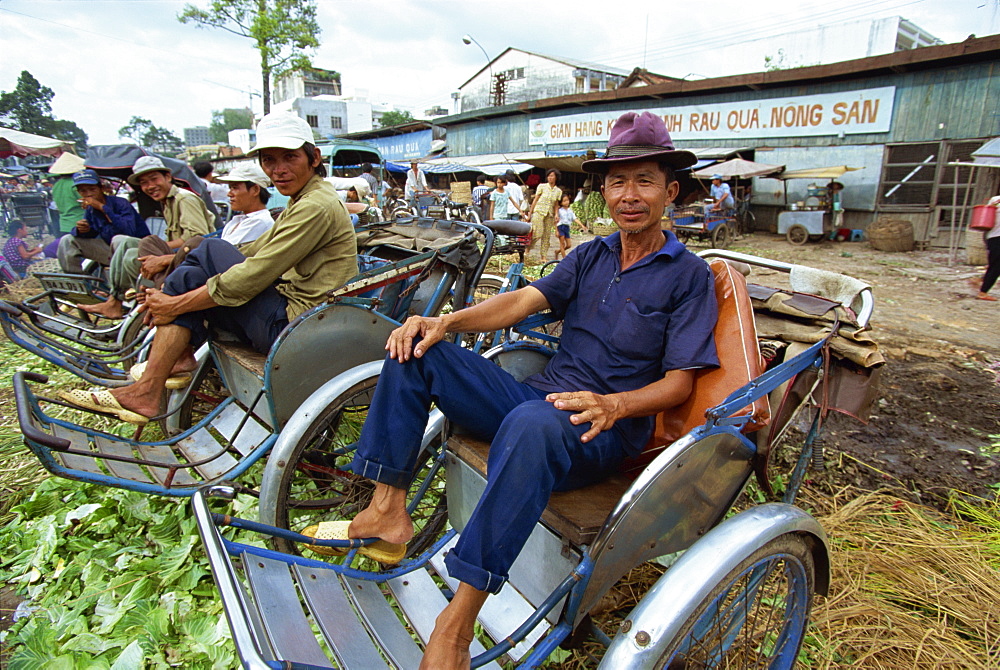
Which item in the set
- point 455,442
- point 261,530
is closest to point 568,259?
point 455,442

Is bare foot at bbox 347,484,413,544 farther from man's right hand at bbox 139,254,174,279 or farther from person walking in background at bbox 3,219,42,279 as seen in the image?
person walking in background at bbox 3,219,42,279

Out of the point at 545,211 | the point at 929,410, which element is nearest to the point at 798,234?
the point at 545,211

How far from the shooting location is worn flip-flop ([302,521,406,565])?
78.5 inches

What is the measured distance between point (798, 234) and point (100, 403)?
15881 mm

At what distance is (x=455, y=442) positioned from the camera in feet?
6.71

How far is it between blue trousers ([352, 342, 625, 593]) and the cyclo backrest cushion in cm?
23

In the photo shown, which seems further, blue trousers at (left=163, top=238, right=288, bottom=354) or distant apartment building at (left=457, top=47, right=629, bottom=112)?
distant apartment building at (left=457, top=47, right=629, bottom=112)

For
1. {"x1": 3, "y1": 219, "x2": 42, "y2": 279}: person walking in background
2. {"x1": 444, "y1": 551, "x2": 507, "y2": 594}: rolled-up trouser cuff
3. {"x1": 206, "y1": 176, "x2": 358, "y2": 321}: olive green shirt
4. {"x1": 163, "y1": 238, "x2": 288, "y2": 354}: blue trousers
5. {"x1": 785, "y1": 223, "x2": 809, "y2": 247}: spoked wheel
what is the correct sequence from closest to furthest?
{"x1": 444, "y1": 551, "x2": 507, "y2": 594}: rolled-up trouser cuff → {"x1": 206, "y1": 176, "x2": 358, "y2": 321}: olive green shirt → {"x1": 163, "y1": 238, "x2": 288, "y2": 354}: blue trousers → {"x1": 3, "y1": 219, "x2": 42, "y2": 279}: person walking in background → {"x1": 785, "y1": 223, "x2": 809, "y2": 247}: spoked wheel

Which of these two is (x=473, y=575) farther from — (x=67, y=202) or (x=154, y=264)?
(x=67, y=202)

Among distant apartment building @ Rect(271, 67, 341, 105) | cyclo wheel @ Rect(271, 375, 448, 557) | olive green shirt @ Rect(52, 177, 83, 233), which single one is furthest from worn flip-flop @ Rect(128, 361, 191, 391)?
distant apartment building @ Rect(271, 67, 341, 105)

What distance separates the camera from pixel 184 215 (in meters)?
5.00

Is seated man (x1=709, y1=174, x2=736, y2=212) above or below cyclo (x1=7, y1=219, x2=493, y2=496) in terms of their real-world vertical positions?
above

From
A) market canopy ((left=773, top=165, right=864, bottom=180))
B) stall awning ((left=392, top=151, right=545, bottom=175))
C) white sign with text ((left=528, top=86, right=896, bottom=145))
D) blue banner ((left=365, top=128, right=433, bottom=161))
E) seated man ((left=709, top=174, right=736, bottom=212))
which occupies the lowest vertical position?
seated man ((left=709, top=174, right=736, bottom=212))

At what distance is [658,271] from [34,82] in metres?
33.5
